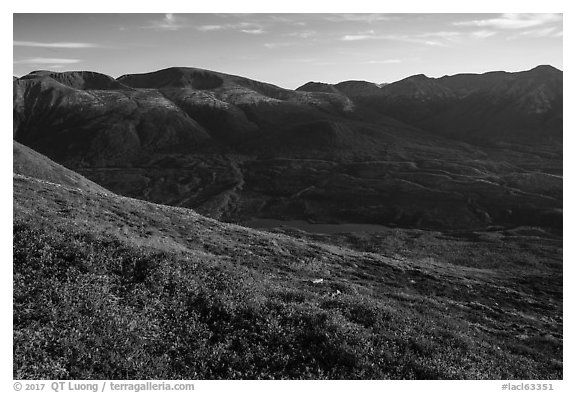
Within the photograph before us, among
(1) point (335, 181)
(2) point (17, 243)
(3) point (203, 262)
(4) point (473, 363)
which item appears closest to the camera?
(4) point (473, 363)

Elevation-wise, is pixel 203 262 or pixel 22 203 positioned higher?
pixel 22 203

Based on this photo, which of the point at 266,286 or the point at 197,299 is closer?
the point at 197,299

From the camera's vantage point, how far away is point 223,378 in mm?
12062

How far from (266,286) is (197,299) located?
11.2 ft

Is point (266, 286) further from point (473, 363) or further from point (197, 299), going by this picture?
point (473, 363)

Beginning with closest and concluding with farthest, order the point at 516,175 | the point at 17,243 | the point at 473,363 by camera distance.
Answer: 1. the point at 473,363
2. the point at 17,243
3. the point at 516,175

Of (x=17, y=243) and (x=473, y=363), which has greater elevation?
(x=17, y=243)

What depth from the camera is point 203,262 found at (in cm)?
1795
